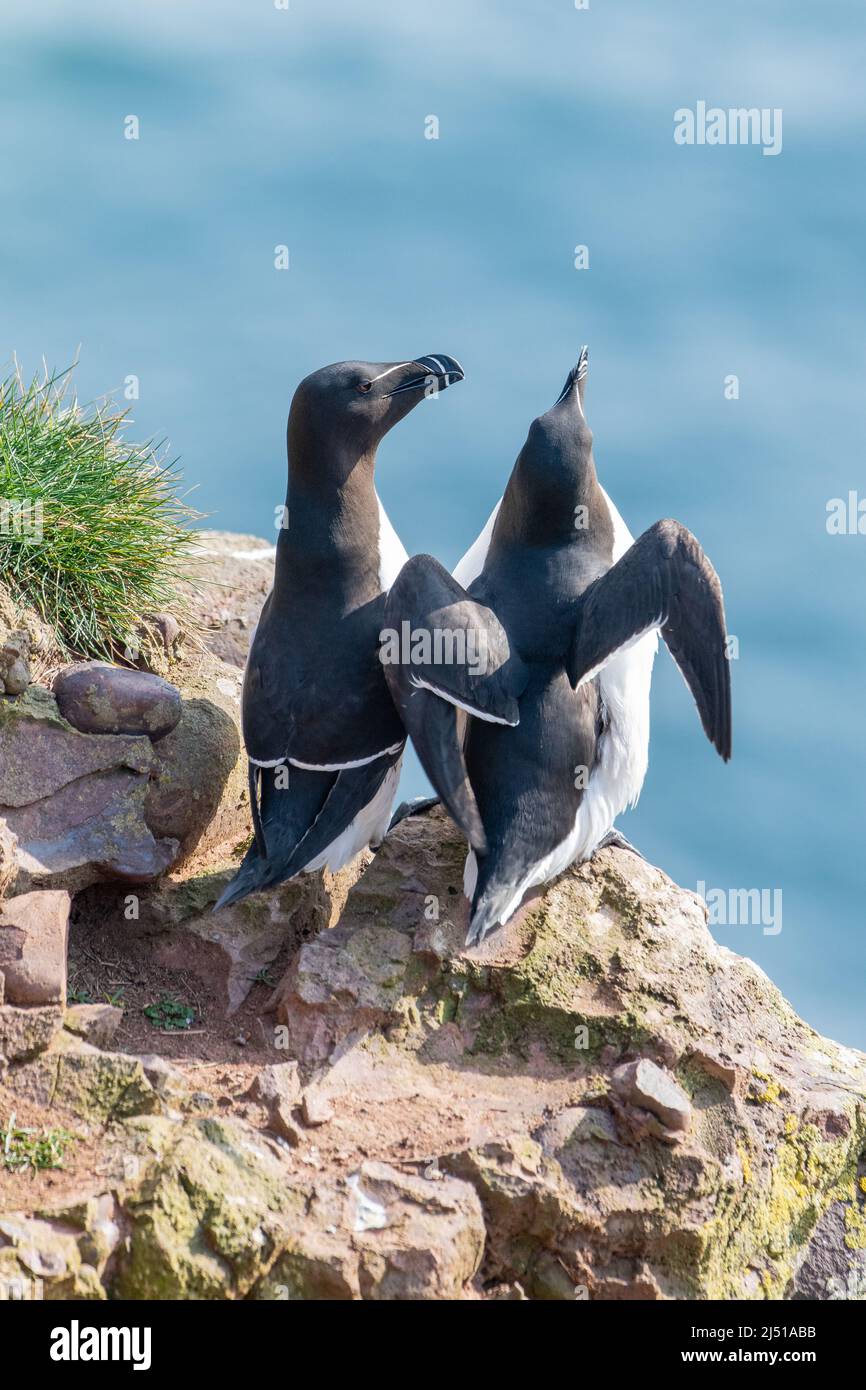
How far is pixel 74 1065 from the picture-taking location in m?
5.09

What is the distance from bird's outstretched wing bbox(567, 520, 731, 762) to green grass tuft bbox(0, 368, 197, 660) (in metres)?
2.68

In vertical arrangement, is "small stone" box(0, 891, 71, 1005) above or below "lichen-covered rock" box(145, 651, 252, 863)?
below

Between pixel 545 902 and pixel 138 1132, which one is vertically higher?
pixel 545 902

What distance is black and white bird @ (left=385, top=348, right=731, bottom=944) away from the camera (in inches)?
221

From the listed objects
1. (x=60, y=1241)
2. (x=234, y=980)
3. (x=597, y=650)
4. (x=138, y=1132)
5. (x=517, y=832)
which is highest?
(x=597, y=650)

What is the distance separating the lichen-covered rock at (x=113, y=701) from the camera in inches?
261

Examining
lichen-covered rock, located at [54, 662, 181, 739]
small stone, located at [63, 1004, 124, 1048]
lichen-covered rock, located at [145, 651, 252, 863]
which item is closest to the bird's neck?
lichen-covered rock, located at [54, 662, 181, 739]

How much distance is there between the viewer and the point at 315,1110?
16.8 feet

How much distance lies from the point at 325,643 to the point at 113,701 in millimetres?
1118

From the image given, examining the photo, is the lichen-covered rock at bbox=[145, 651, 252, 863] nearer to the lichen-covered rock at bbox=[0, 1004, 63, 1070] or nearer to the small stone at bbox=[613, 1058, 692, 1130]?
the lichen-covered rock at bbox=[0, 1004, 63, 1070]

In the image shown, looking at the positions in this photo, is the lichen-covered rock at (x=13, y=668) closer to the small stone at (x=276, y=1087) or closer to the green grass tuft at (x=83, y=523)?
the green grass tuft at (x=83, y=523)

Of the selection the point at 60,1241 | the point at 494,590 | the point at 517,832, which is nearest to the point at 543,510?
the point at 494,590

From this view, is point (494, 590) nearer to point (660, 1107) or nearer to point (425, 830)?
point (425, 830)

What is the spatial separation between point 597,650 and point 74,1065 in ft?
8.22
